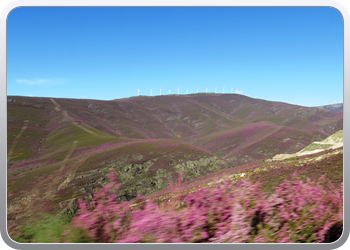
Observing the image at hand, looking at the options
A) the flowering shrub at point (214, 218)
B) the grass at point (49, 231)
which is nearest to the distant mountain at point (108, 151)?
the grass at point (49, 231)

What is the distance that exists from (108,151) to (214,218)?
2693cm

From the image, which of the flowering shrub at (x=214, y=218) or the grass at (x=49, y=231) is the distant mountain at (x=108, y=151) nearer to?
the grass at (x=49, y=231)

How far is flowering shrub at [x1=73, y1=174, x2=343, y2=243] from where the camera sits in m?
3.55

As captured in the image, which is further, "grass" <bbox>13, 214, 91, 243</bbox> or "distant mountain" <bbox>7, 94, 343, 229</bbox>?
"distant mountain" <bbox>7, 94, 343, 229</bbox>

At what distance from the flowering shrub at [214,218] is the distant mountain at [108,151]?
1.39 ft

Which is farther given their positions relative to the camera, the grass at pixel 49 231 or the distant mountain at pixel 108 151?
the distant mountain at pixel 108 151

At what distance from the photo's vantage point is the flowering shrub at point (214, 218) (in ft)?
11.6

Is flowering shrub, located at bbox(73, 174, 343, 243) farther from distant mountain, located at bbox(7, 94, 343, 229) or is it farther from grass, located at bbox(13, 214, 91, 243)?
distant mountain, located at bbox(7, 94, 343, 229)

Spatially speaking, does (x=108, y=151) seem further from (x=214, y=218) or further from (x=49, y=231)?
(x=214, y=218)

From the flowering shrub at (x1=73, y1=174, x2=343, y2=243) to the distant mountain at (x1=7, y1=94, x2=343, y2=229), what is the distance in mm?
423

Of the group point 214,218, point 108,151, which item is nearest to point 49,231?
point 214,218

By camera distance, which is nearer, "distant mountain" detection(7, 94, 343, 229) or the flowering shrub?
the flowering shrub

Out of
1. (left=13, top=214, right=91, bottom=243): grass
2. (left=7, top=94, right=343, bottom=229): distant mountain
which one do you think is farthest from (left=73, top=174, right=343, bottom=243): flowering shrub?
(left=7, top=94, right=343, bottom=229): distant mountain
